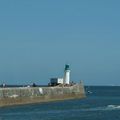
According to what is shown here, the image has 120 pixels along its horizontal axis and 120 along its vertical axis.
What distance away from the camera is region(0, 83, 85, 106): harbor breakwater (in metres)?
71.5

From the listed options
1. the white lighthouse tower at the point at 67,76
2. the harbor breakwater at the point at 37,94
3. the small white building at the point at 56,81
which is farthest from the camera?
the small white building at the point at 56,81

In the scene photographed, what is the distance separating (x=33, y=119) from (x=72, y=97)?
40.3 m

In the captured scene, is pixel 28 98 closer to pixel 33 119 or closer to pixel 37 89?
pixel 37 89

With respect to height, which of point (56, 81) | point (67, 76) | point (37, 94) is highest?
point (67, 76)

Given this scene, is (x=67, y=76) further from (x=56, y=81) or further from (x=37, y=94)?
(x=37, y=94)

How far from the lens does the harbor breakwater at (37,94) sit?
7154 cm

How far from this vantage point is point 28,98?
77.2 metres

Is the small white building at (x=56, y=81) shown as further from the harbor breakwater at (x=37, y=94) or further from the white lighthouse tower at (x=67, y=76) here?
the harbor breakwater at (x=37, y=94)

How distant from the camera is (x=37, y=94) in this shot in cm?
8000

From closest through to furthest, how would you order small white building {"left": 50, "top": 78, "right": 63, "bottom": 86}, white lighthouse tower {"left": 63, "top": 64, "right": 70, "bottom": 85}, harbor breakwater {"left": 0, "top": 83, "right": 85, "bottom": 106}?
harbor breakwater {"left": 0, "top": 83, "right": 85, "bottom": 106}
white lighthouse tower {"left": 63, "top": 64, "right": 70, "bottom": 85}
small white building {"left": 50, "top": 78, "right": 63, "bottom": 86}

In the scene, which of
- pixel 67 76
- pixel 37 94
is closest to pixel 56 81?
pixel 67 76

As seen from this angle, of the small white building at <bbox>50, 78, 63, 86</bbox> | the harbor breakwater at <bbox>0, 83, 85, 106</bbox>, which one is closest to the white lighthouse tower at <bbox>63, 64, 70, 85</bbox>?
the small white building at <bbox>50, 78, 63, 86</bbox>

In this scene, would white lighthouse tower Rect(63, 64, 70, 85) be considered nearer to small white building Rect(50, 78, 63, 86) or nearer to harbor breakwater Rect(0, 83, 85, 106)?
small white building Rect(50, 78, 63, 86)

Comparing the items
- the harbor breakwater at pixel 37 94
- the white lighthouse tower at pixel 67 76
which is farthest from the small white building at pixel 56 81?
the harbor breakwater at pixel 37 94
